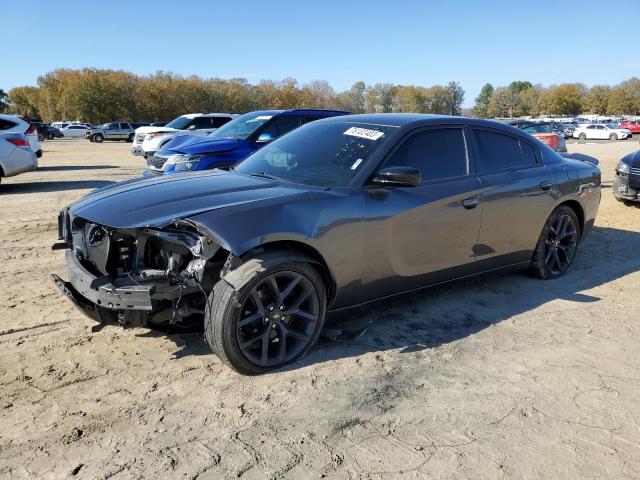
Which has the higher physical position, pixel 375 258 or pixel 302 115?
pixel 302 115

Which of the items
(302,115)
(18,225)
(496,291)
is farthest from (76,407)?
(302,115)

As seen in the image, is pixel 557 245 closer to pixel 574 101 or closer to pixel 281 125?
pixel 281 125

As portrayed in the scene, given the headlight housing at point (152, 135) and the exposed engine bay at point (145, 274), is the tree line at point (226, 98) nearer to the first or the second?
the headlight housing at point (152, 135)

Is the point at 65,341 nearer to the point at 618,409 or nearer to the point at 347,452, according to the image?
the point at 347,452

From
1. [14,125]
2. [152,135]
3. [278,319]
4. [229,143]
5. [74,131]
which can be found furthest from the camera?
[74,131]

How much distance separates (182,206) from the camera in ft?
10.7

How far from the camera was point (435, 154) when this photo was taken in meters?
4.30

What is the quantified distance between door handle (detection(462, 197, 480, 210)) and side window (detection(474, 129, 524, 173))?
0.37 m

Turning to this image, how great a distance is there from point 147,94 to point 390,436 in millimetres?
96531

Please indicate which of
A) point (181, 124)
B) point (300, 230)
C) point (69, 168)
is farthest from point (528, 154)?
point (69, 168)

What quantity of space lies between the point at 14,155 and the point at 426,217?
1112 cm

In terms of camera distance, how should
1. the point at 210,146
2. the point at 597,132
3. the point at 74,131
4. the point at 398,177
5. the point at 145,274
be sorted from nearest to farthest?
the point at 145,274 < the point at 398,177 < the point at 210,146 < the point at 597,132 < the point at 74,131

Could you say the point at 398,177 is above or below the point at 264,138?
below

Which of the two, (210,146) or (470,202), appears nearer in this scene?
(470,202)
